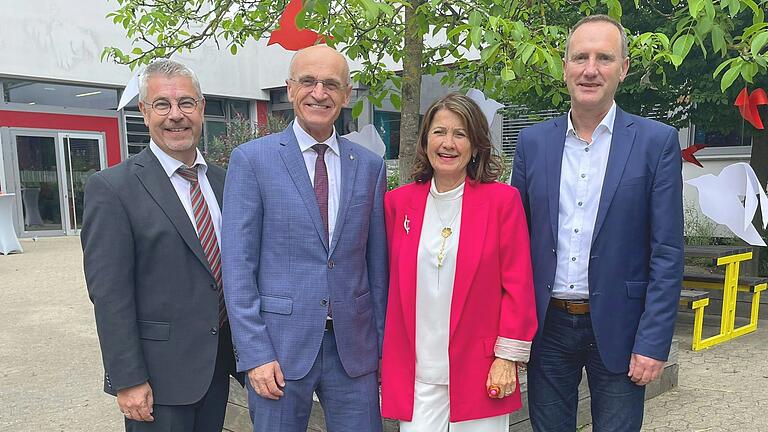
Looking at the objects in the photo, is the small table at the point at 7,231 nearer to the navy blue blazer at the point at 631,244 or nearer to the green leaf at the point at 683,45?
the navy blue blazer at the point at 631,244

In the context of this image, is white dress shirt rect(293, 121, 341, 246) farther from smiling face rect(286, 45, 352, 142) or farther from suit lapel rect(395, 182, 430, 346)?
suit lapel rect(395, 182, 430, 346)

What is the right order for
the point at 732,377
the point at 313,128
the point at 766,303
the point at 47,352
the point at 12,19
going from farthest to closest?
the point at 12,19 < the point at 766,303 < the point at 47,352 < the point at 732,377 < the point at 313,128

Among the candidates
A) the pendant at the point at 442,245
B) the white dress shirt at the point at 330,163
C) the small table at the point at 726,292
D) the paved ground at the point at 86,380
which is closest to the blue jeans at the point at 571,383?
the pendant at the point at 442,245

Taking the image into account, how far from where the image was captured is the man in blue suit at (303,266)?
6.81ft

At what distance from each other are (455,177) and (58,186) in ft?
51.1

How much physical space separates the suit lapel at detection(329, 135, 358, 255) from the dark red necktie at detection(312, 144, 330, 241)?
44 millimetres

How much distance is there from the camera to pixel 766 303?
7.14 m

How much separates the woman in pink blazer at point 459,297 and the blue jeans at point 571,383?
0.20 metres

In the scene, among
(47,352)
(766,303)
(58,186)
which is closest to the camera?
(47,352)

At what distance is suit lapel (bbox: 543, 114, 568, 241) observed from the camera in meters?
2.28

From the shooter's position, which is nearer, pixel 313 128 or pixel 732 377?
pixel 313 128

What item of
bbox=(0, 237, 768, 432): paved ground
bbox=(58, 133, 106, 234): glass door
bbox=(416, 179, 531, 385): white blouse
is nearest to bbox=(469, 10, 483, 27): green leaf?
bbox=(416, 179, 531, 385): white blouse

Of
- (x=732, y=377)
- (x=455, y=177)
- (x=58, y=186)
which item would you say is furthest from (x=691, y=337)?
(x=58, y=186)

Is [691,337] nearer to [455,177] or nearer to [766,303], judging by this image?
[766,303]
